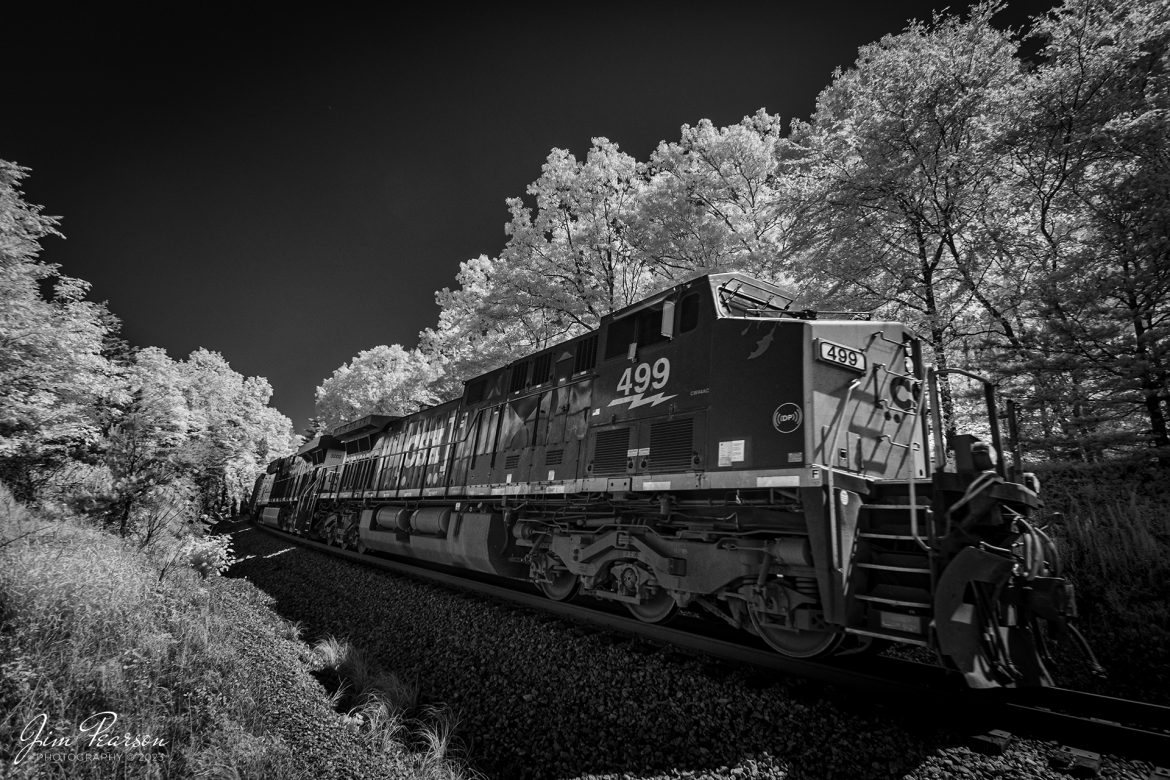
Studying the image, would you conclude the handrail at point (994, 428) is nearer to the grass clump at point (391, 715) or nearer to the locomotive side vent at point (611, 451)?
the locomotive side vent at point (611, 451)

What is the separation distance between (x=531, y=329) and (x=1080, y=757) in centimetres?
1568

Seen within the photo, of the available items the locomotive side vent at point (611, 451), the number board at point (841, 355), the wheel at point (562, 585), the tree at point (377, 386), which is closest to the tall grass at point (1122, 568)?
the number board at point (841, 355)

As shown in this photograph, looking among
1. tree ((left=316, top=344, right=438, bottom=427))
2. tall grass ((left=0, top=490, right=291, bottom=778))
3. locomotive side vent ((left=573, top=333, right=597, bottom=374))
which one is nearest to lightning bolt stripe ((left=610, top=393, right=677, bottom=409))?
locomotive side vent ((left=573, top=333, right=597, bottom=374))

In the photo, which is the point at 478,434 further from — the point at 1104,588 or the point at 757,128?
the point at 757,128

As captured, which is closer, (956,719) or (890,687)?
(956,719)

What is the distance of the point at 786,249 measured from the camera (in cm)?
1233

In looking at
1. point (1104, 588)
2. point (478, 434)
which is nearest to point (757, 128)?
point (478, 434)

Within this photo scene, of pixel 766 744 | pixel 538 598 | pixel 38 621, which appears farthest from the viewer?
pixel 538 598

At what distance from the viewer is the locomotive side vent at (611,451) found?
21.4ft

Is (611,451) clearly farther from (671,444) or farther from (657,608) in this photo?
(657,608)

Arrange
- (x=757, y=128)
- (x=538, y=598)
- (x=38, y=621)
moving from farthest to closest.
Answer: (x=757, y=128) < (x=538, y=598) < (x=38, y=621)

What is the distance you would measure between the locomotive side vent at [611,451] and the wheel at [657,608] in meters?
1.52

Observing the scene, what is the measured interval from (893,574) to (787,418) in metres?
1.49

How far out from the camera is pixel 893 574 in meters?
4.24
